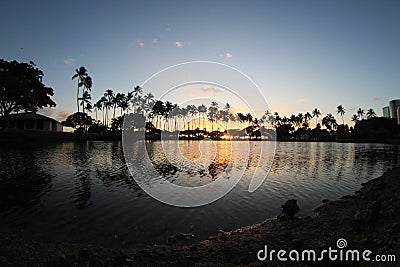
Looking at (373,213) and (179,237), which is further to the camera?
(179,237)

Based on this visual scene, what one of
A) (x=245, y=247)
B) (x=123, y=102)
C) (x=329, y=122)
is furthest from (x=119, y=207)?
(x=329, y=122)

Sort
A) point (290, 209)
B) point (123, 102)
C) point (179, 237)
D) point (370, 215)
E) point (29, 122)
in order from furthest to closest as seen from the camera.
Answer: point (123, 102) < point (29, 122) < point (290, 209) < point (179, 237) < point (370, 215)

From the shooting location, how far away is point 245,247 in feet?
26.7

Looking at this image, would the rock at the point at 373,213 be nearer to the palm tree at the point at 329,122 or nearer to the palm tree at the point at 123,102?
the palm tree at the point at 123,102

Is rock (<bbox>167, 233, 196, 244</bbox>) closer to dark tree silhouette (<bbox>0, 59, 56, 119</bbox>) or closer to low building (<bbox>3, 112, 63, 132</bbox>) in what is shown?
dark tree silhouette (<bbox>0, 59, 56, 119</bbox>)

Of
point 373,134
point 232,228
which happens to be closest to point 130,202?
point 232,228

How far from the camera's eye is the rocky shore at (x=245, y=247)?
253 inches

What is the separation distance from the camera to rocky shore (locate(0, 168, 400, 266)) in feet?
21.1

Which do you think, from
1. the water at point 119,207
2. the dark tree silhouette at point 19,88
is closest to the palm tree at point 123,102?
the dark tree silhouette at point 19,88

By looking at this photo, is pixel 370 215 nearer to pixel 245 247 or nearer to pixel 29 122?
pixel 245 247

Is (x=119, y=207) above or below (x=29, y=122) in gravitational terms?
below

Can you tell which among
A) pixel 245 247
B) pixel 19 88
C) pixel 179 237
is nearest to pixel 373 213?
pixel 245 247

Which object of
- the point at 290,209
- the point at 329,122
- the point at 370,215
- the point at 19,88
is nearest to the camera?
the point at 370,215

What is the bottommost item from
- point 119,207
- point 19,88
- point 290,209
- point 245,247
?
point 119,207
